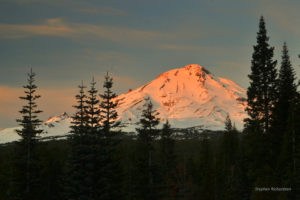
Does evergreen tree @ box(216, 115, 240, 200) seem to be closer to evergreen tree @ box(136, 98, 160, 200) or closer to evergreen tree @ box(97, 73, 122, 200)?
evergreen tree @ box(136, 98, 160, 200)

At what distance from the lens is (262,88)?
4072cm

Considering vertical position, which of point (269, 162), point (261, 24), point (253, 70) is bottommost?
point (269, 162)

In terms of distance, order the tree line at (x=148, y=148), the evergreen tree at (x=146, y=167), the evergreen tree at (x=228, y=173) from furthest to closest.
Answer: the evergreen tree at (x=228, y=173) < the evergreen tree at (x=146, y=167) < the tree line at (x=148, y=148)

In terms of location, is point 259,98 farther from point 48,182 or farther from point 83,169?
point 48,182

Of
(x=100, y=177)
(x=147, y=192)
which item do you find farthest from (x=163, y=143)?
(x=100, y=177)

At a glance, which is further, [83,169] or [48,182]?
[48,182]

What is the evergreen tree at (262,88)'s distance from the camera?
4041 cm

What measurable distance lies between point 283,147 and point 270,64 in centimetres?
795

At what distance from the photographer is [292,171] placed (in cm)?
3981

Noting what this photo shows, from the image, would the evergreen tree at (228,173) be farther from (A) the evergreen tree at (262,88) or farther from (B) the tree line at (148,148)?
(A) the evergreen tree at (262,88)

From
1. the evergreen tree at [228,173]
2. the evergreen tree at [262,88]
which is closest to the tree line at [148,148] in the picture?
the evergreen tree at [262,88]

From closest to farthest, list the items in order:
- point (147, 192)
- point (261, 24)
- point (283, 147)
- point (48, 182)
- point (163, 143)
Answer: point (283, 147), point (261, 24), point (147, 192), point (48, 182), point (163, 143)

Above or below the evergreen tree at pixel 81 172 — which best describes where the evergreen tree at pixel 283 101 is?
above

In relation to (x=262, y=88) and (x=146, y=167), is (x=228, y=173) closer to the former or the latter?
(x=146, y=167)
